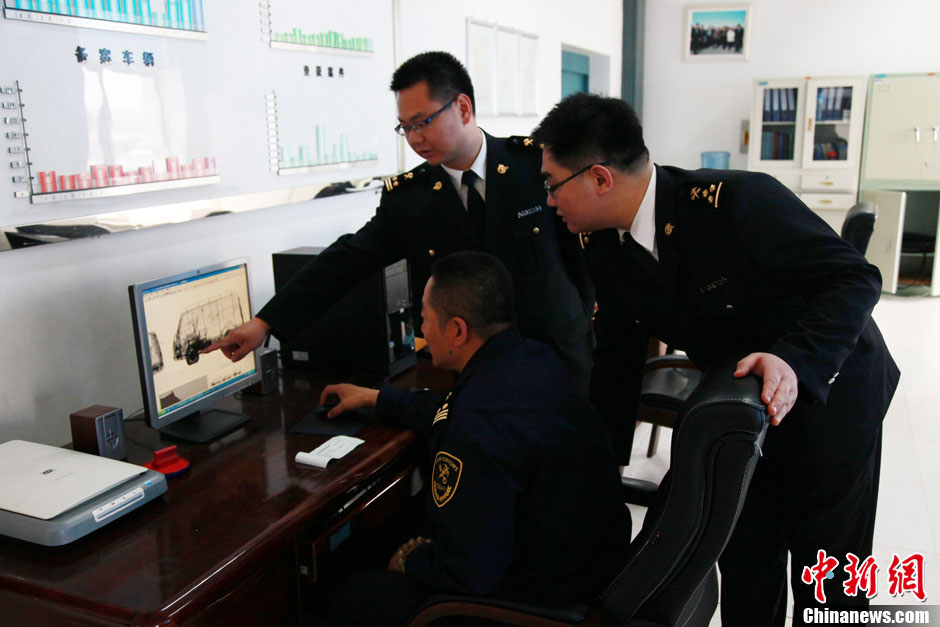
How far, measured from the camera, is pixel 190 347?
5.43 feet

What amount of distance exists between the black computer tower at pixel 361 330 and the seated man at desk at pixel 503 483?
1.85 feet

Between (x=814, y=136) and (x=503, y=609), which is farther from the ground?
(x=814, y=136)

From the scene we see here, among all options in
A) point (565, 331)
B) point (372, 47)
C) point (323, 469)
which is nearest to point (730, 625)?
point (565, 331)

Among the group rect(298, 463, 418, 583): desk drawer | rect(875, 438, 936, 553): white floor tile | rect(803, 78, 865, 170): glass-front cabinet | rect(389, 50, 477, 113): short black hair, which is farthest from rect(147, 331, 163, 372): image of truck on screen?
rect(803, 78, 865, 170): glass-front cabinet

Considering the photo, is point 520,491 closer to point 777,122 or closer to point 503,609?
point 503,609

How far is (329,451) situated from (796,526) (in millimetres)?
1034

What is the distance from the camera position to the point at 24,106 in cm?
156

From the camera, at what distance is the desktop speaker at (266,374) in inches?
76.0

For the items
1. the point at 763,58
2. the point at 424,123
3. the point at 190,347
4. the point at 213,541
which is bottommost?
the point at 213,541

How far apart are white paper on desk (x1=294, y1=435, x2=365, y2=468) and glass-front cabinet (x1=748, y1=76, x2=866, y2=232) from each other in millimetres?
5799

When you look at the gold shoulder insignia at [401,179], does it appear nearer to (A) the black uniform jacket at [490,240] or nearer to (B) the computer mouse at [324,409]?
(A) the black uniform jacket at [490,240]

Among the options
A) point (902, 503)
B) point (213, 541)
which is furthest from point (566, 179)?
point (902, 503)

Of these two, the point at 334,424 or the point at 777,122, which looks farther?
the point at 777,122

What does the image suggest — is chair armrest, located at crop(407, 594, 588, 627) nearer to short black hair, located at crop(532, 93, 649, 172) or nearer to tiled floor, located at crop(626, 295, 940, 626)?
short black hair, located at crop(532, 93, 649, 172)
